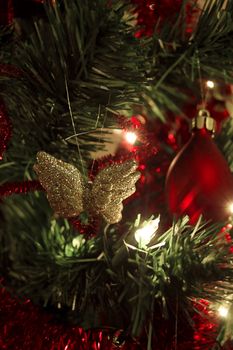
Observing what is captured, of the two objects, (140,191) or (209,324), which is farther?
(140,191)

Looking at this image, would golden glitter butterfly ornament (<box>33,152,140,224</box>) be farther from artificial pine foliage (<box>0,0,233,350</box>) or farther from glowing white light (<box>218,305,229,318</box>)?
glowing white light (<box>218,305,229,318</box>)

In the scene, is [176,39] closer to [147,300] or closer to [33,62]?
[33,62]

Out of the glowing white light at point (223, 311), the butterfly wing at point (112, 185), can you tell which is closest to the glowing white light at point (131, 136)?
the butterfly wing at point (112, 185)

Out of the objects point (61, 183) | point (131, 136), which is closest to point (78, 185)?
point (61, 183)

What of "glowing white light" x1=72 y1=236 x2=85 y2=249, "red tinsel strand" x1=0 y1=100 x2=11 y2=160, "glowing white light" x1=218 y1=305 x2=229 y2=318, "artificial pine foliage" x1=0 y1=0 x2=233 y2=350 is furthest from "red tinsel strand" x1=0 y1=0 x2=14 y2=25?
"glowing white light" x1=218 y1=305 x2=229 y2=318

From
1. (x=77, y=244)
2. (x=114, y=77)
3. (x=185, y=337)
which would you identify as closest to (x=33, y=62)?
(x=114, y=77)

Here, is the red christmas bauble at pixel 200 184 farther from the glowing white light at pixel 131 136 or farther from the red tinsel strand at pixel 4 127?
the red tinsel strand at pixel 4 127

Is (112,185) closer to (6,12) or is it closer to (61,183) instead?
(61,183)
